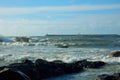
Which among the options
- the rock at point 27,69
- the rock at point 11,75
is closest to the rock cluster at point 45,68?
the rock at point 27,69

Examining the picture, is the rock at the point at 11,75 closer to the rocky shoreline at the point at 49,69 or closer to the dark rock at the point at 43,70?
the rocky shoreline at the point at 49,69

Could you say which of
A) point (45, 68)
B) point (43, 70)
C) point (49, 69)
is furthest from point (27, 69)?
point (49, 69)

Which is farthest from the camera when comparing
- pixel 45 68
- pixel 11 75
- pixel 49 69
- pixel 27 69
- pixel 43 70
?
pixel 49 69

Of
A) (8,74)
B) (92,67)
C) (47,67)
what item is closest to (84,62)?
(92,67)

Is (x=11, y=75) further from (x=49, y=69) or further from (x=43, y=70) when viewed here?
(x=49, y=69)

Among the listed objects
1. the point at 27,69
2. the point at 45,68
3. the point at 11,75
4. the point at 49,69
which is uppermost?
the point at 11,75

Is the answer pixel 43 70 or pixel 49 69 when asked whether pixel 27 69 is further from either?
pixel 49 69

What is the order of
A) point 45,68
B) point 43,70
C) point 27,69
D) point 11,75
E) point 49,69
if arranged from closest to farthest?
point 11,75 < point 27,69 < point 43,70 < point 45,68 < point 49,69

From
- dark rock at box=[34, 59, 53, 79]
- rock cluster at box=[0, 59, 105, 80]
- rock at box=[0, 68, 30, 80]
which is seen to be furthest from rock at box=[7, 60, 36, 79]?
rock at box=[0, 68, 30, 80]

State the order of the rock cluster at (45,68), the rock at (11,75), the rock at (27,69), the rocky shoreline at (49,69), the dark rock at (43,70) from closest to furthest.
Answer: the rock at (11,75), the rocky shoreline at (49,69), the rock at (27,69), the rock cluster at (45,68), the dark rock at (43,70)

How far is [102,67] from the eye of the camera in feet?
78.0

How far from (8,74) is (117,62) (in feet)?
49.1

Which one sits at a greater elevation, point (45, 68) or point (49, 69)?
point (45, 68)

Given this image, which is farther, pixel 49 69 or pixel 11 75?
pixel 49 69
